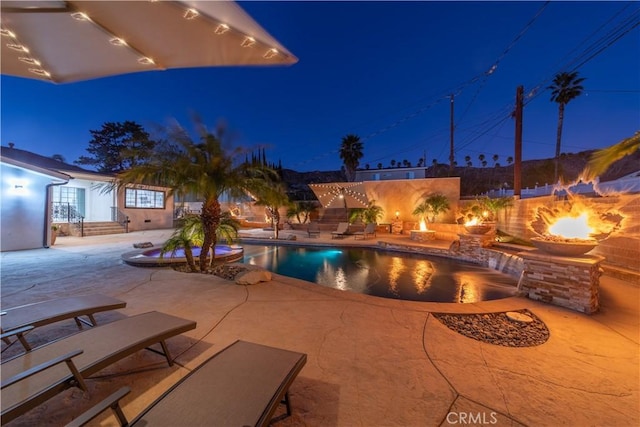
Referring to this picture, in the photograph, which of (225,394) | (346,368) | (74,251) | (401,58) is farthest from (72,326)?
(401,58)

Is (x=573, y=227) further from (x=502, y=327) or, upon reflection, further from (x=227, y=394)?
(x=227, y=394)

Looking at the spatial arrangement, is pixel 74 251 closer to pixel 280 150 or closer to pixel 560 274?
pixel 560 274

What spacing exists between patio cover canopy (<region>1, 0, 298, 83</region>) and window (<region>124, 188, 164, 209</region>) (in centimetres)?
1529

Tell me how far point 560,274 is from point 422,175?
23.7 metres

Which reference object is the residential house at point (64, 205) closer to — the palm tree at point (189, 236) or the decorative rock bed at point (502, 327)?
the palm tree at point (189, 236)

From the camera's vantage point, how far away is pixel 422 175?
85.7 ft

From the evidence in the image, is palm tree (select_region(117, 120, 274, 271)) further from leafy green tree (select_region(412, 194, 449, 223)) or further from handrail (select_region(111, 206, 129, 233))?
leafy green tree (select_region(412, 194, 449, 223))

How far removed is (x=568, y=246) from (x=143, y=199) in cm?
2064

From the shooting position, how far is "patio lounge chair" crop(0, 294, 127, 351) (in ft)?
7.48

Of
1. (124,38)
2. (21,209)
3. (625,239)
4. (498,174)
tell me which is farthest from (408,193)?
(498,174)

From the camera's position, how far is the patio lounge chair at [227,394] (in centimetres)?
131

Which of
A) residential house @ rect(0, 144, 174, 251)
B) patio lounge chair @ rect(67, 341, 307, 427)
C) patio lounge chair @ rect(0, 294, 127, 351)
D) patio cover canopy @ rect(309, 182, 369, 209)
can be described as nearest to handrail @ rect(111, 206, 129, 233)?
residential house @ rect(0, 144, 174, 251)

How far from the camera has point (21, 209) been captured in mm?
9078

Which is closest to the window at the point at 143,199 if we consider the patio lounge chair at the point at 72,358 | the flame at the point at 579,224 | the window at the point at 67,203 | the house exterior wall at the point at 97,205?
the house exterior wall at the point at 97,205
